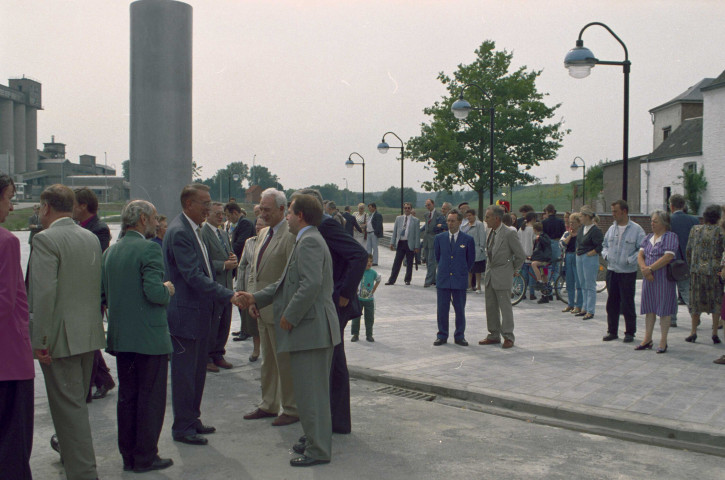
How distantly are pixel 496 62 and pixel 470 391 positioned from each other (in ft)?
132

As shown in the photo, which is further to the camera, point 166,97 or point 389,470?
point 166,97

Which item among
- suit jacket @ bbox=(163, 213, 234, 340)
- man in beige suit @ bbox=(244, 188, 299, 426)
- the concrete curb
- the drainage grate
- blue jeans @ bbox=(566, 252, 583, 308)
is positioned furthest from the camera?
blue jeans @ bbox=(566, 252, 583, 308)

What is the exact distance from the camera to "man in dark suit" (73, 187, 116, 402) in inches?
227

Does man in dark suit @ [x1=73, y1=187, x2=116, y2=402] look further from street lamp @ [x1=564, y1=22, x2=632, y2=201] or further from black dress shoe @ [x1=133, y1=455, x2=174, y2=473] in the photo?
street lamp @ [x1=564, y1=22, x2=632, y2=201]

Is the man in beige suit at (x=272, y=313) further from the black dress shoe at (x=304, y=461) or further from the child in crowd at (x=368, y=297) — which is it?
the child in crowd at (x=368, y=297)

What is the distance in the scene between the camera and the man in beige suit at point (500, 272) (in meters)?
9.02

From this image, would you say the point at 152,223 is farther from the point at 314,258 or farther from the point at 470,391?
the point at 470,391

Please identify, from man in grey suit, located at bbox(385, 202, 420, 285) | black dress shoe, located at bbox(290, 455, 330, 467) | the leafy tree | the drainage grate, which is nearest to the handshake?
black dress shoe, located at bbox(290, 455, 330, 467)

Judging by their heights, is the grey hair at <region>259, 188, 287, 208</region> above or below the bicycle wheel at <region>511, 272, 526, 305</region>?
above

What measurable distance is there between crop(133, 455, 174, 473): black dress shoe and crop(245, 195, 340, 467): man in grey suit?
85 centimetres

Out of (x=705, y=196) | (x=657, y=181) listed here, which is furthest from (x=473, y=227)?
(x=657, y=181)

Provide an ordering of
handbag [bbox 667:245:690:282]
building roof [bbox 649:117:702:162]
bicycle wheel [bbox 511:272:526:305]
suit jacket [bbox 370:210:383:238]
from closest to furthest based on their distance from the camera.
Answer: handbag [bbox 667:245:690:282] → bicycle wheel [bbox 511:272:526:305] → suit jacket [bbox 370:210:383:238] → building roof [bbox 649:117:702:162]

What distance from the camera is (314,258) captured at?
470 cm

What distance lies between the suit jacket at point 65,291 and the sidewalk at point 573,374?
3.60 meters
